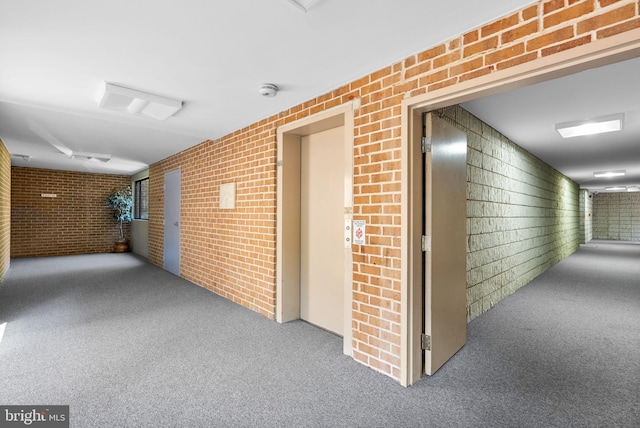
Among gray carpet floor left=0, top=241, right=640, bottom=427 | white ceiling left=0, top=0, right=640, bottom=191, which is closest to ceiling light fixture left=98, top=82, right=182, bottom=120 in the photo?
white ceiling left=0, top=0, right=640, bottom=191

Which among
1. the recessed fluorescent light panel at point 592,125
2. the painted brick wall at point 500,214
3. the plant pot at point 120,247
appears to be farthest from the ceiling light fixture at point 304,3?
the plant pot at point 120,247

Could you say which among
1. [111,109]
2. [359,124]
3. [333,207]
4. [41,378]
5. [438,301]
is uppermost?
[111,109]

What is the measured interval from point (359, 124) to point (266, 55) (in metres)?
0.90

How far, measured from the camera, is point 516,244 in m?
4.80

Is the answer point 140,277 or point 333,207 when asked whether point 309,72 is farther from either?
point 140,277

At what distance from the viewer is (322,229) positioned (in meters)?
3.44

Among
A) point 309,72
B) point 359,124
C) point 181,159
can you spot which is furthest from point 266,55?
point 181,159

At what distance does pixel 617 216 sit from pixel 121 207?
20.7 m

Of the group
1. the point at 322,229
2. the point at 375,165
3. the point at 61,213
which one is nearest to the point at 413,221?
the point at 375,165

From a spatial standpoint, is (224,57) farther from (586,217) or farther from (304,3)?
(586,217)

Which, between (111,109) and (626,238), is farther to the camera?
(626,238)

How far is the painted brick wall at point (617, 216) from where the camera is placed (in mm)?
14086

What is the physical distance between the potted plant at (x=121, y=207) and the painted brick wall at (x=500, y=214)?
9.57m

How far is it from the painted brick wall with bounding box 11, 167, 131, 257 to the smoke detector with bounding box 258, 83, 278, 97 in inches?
349
